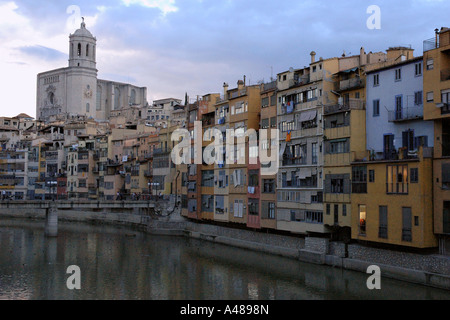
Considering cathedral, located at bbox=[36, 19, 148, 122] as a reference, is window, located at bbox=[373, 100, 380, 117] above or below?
below

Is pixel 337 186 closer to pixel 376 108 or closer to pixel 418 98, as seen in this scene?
pixel 376 108

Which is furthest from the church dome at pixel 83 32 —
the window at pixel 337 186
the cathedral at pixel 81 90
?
Answer: the window at pixel 337 186

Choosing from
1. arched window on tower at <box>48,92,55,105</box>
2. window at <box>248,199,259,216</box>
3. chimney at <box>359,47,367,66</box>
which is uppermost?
arched window on tower at <box>48,92,55,105</box>

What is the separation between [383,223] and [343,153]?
656cm

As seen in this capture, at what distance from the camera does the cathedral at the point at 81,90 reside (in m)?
175

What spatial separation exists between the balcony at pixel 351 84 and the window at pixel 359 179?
6.75 meters

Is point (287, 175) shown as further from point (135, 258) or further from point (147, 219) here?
point (147, 219)

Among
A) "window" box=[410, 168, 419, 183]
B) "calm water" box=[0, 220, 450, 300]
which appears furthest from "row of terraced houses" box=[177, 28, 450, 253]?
"calm water" box=[0, 220, 450, 300]

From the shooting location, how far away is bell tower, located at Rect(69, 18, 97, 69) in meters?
178

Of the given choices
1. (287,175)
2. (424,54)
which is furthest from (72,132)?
(424,54)

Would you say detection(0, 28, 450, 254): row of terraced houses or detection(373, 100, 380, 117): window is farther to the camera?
detection(373, 100, 380, 117): window

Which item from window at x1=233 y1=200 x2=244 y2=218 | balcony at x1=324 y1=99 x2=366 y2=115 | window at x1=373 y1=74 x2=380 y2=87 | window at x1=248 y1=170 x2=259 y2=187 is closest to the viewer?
window at x1=373 y1=74 x2=380 y2=87

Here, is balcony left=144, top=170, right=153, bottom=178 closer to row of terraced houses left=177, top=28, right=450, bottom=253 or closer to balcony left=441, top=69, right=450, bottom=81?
row of terraced houses left=177, top=28, right=450, bottom=253

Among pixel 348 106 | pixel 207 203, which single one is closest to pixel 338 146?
pixel 348 106
